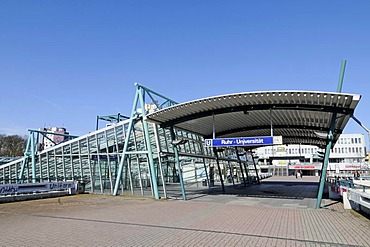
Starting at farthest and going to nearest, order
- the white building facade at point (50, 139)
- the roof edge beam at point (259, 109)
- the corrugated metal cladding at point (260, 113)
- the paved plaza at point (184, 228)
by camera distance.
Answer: the white building facade at point (50, 139), the roof edge beam at point (259, 109), the corrugated metal cladding at point (260, 113), the paved plaza at point (184, 228)

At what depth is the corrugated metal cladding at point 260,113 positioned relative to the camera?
44.5 feet

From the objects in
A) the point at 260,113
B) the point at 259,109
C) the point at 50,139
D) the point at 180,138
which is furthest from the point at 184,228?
the point at 50,139

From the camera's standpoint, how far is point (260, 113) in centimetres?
1697

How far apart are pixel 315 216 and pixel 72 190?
1660cm

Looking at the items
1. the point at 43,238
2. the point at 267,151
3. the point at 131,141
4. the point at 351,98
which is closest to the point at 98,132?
the point at 131,141

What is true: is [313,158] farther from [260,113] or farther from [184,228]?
[184,228]

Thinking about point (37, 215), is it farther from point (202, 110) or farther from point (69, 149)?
point (69, 149)

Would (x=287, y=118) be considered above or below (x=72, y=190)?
above

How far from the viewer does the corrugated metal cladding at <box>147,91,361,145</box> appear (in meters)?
13.6

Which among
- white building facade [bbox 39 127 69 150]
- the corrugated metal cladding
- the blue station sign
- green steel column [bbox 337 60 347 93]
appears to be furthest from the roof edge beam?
white building facade [bbox 39 127 69 150]

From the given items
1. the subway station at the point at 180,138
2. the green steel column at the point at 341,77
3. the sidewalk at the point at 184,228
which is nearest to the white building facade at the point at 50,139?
the subway station at the point at 180,138

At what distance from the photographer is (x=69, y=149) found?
80.5 ft

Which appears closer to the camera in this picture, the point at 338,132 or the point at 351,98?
the point at 351,98

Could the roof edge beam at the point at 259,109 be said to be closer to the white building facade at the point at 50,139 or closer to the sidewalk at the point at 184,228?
the sidewalk at the point at 184,228
